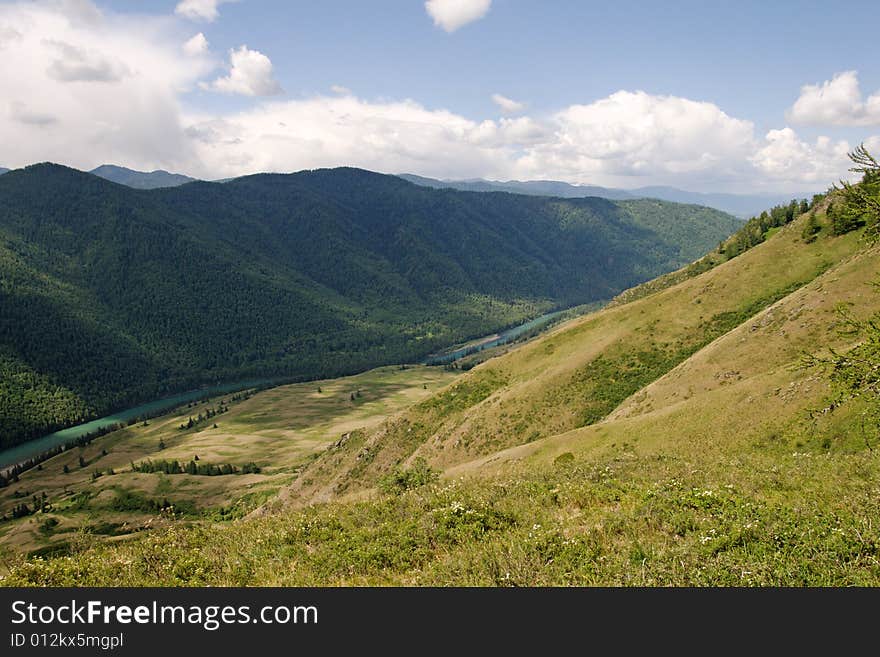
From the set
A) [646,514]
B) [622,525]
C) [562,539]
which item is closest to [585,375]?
[646,514]

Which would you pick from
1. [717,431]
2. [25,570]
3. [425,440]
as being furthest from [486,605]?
[425,440]

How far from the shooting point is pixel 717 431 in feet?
133

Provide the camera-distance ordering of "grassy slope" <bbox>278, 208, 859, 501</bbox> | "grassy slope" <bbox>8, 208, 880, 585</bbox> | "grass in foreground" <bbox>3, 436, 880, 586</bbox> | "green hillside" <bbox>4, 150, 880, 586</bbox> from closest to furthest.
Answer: "grass in foreground" <bbox>3, 436, 880, 586</bbox> → "grassy slope" <bbox>8, 208, 880, 585</bbox> → "green hillside" <bbox>4, 150, 880, 586</bbox> → "grassy slope" <bbox>278, 208, 859, 501</bbox>

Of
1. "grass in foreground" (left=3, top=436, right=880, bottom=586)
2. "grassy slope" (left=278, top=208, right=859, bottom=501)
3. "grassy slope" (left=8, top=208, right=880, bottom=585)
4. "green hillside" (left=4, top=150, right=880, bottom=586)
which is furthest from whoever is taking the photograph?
"grassy slope" (left=278, top=208, right=859, bottom=501)

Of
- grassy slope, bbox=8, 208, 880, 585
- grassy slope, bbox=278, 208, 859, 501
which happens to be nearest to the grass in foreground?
grassy slope, bbox=8, 208, 880, 585

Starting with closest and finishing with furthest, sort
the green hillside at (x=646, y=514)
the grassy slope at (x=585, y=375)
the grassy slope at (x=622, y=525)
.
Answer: the grassy slope at (x=622, y=525)
the green hillside at (x=646, y=514)
the grassy slope at (x=585, y=375)

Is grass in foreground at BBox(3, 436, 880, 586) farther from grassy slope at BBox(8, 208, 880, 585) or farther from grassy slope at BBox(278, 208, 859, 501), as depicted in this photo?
grassy slope at BBox(278, 208, 859, 501)

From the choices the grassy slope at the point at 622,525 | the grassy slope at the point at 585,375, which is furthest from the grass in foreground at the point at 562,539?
the grassy slope at the point at 585,375

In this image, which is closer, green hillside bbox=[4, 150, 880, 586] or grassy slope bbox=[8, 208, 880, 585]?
grassy slope bbox=[8, 208, 880, 585]

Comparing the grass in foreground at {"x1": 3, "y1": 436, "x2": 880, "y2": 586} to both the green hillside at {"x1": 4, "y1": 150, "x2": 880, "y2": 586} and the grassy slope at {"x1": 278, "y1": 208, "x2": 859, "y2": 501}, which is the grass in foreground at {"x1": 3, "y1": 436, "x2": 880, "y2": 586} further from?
the grassy slope at {"x1": 278, "y1": 208, "x2": 859, "y2": 501}

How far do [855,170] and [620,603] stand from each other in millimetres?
18742

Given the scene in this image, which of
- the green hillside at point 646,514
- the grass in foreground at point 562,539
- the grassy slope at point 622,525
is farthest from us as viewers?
the green hillside at point 646,514

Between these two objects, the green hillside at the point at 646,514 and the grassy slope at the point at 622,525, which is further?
the green hillside at the point at 646,514

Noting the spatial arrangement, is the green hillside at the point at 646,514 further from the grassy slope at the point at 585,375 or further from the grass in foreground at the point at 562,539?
the grassy slope at the point at 585,375
